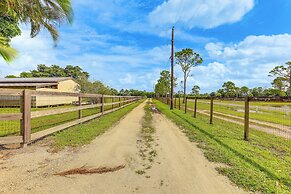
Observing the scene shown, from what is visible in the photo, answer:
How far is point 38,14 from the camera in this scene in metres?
5.19

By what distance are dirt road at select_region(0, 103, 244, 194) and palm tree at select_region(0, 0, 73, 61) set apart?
2.58 m

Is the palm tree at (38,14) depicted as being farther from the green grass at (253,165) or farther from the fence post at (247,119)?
the fence post at (247,119)

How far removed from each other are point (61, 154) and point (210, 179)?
2.93 meters

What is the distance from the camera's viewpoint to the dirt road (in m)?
2.67

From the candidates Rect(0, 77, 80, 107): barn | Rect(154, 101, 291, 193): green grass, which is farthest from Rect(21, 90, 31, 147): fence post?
Rect(0, 77, 80, 107): barn

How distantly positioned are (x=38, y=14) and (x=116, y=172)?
4572 millimetres

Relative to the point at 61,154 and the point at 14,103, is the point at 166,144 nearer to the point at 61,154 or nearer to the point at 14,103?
the point at 61,154

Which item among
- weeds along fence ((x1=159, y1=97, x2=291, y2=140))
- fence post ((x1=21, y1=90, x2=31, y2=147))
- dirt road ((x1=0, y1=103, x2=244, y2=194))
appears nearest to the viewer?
dirt road ((x1=0, y1=103, x2=244, y2=194))

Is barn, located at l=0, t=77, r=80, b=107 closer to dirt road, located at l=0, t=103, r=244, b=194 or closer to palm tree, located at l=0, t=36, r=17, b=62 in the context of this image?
palm tree, located at l=0, t=36, r=17, b=62

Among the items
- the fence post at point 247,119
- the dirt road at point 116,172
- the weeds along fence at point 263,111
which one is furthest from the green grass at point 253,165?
the weeds along fence at point 263,111

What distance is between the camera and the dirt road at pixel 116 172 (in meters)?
2.67

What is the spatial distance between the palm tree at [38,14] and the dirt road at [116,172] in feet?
8.47

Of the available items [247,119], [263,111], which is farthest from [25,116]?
[263,111]

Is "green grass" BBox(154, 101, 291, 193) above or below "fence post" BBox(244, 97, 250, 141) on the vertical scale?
below
